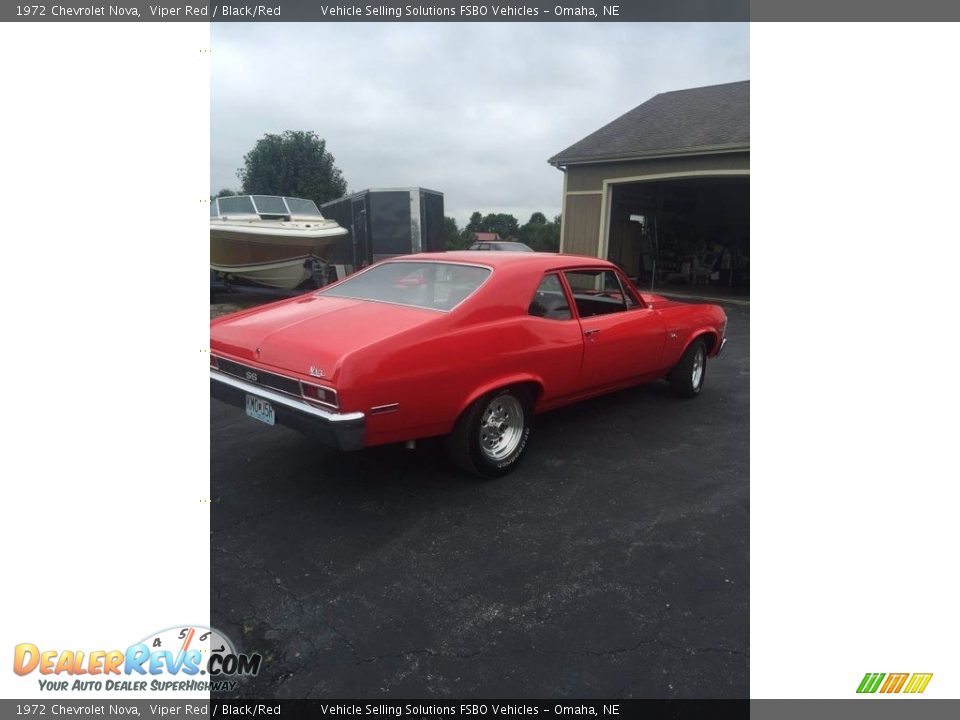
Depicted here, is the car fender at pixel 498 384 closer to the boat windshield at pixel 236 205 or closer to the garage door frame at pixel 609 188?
the garage door frame at pixel 609 188

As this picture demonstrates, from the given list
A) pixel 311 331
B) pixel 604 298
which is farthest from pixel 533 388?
pixel 311 331

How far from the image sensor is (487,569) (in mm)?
2648

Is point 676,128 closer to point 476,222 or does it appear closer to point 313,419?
point 313,419

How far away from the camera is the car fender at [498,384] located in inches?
128

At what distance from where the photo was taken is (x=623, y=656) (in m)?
2.12

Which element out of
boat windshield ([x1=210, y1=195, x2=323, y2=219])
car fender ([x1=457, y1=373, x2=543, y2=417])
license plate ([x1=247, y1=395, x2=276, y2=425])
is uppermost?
boat windshield ([x1=210, y1=195, x2=323, y2=219])

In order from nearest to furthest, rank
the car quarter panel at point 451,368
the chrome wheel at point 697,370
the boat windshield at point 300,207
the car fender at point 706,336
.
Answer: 1. the car quarter panel at point 451,368
2. the car fender at point 706,336
3. the chrome wheel at point 697,370
4. the boat windshield at point 300,207

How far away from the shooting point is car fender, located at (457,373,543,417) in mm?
3242

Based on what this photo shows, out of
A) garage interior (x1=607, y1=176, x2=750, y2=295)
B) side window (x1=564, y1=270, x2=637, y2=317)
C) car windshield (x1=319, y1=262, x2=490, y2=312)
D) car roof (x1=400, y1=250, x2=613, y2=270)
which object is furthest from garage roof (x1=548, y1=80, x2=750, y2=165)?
car windshield (x1=319, y1=262, x2=490, y2=312)

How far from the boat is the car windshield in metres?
8.90

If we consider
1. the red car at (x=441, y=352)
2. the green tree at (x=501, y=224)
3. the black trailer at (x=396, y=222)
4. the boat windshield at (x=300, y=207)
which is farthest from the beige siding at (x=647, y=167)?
the green tree at (x=501, y=224)

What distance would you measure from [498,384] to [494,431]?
1.36 feet

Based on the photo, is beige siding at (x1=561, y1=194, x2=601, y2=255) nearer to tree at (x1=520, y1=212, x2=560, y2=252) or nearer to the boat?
the boat
